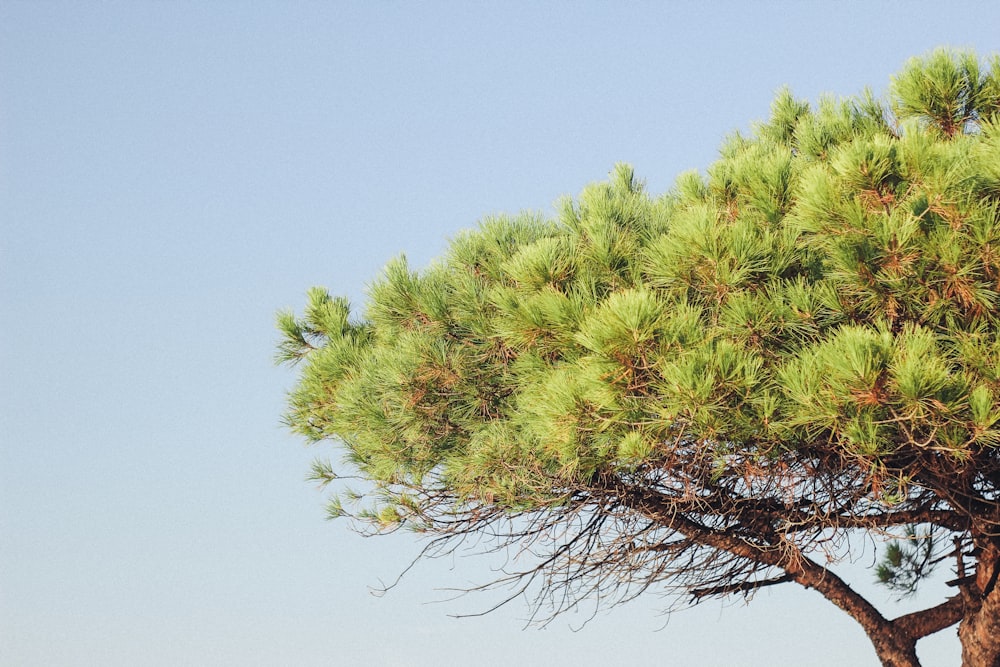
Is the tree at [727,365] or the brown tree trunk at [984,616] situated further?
the brown tree trunk at [984,616]

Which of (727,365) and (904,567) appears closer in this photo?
(727,365)

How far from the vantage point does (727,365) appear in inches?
139

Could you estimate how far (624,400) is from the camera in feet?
12.0

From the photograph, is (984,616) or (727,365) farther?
(984,616)

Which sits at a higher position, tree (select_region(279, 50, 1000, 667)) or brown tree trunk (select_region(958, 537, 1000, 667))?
tree (select_region(279, 50, 1000, 667))

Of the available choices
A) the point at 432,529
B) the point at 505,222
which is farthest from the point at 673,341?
the point at 432,529

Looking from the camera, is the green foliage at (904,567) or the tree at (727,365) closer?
the tree at (727,365)

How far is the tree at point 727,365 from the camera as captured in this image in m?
3.54

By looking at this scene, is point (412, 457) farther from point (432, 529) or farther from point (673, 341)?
point (673, 341)

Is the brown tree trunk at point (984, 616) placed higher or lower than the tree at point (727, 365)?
lower

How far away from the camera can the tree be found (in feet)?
11.6

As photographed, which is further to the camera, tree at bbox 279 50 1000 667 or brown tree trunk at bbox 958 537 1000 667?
brown tree trunk at bbox 958 537 1000 667

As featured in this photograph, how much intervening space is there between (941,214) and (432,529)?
8.29ft

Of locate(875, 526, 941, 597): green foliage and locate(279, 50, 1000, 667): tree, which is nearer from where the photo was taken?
locate(279, 50, 1000, 667): tree
